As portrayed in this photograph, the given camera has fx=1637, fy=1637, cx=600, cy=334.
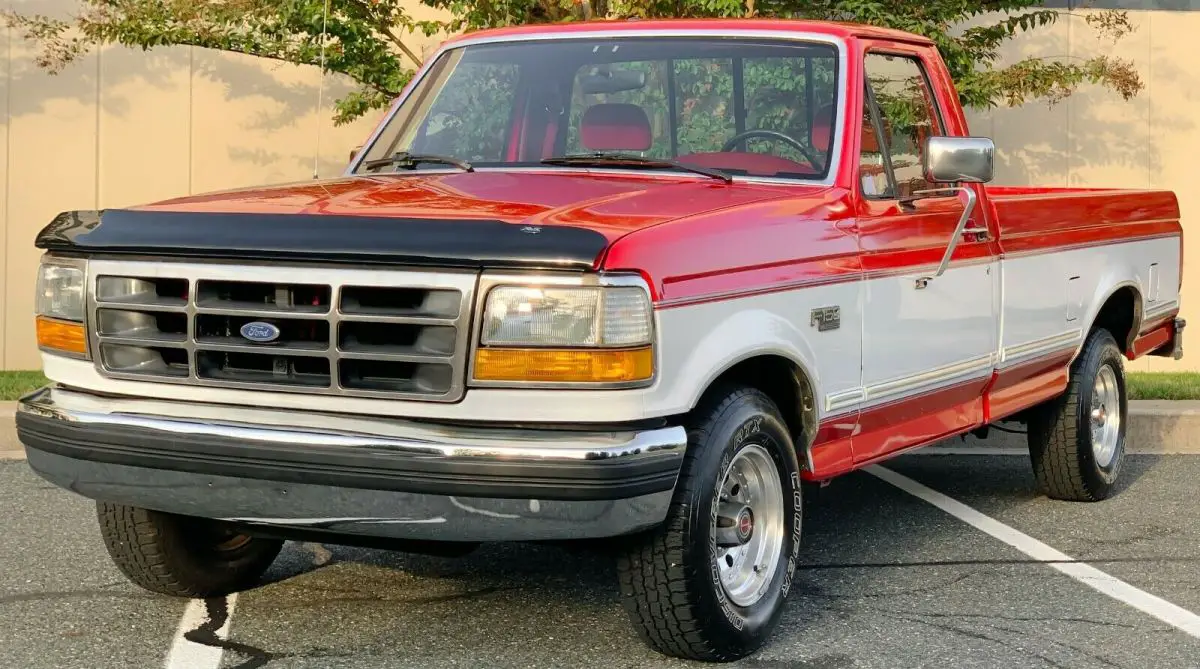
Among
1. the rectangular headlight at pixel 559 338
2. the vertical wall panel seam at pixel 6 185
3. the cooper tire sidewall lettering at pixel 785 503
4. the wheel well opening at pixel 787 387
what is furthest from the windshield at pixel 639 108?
the vertical wall panel seam at pixel 6 185

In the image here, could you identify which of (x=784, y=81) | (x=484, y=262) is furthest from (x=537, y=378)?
(x=784, y=81)

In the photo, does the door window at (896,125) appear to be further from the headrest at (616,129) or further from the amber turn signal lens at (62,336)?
the amber turn signal lens at (62,336)

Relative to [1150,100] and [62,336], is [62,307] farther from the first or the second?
[1150,100]

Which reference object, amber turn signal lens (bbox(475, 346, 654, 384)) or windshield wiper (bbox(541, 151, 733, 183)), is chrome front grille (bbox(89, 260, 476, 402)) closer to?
amber turn signal lens (bbox(475, 346, 654, 384))

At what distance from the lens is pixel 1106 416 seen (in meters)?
7.93

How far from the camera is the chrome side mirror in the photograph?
555cm

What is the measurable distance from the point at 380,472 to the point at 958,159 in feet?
7.97

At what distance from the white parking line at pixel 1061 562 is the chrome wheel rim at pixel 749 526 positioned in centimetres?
141

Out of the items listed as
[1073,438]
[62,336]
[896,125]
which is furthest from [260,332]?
[1073,438]

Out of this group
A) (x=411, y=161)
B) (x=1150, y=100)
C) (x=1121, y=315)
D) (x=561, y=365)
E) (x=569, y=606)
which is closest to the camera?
(x=561, y=365)

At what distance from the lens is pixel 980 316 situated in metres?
6.30

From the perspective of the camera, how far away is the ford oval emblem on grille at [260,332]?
14.5 ft

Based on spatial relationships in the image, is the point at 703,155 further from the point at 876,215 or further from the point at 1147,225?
the point at 1147,225

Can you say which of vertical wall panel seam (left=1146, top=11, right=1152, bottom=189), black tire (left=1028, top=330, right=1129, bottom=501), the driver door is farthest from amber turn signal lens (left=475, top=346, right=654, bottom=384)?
vertical wall panel seam (left=1146, top=11, right=1152, bottom=189)
